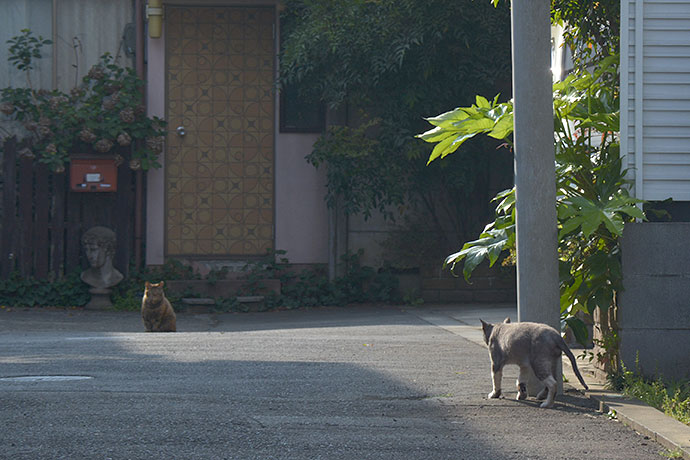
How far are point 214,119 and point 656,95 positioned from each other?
8613 mm

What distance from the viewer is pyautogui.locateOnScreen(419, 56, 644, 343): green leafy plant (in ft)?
19.6

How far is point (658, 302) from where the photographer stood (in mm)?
6004

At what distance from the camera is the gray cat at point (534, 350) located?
5.32 meters

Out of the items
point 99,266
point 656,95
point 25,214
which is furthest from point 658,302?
point 25,214

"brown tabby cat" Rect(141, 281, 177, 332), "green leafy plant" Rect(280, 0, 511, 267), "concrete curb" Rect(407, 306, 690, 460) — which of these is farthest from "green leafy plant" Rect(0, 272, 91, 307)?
"concrete curb" Rect(407, 306, 690, 460)

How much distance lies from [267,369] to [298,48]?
22.3 feet

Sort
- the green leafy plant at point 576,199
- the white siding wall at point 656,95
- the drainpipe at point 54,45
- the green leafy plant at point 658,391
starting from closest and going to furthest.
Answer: the green leafy plant at point 658,391 < the green leafy plant at point 576,199 < the white siding wall at point 656,95 < the drainpipe at point 54,45

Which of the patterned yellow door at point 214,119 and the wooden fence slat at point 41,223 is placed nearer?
the wooden fence slat at point 41,223

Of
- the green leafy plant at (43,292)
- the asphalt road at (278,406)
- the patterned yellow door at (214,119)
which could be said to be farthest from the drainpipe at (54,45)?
the asphalt road at (278,406)

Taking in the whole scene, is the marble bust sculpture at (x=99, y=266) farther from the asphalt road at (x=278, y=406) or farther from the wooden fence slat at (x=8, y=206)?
the asphalt road at (x=278, y=406)

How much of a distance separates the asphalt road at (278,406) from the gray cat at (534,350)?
192 millimetres

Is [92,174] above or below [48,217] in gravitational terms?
above

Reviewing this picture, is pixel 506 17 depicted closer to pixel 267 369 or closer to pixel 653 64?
pixel 653 64

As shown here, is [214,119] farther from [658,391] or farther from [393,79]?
[658,391]
